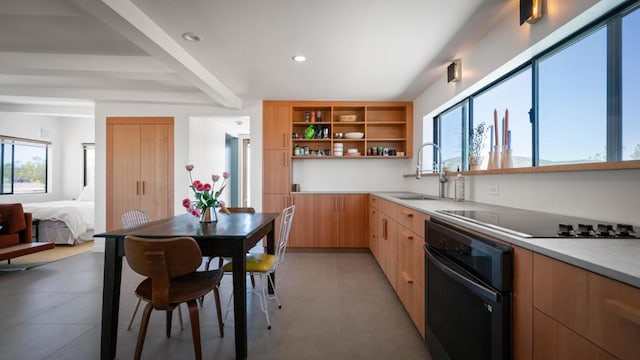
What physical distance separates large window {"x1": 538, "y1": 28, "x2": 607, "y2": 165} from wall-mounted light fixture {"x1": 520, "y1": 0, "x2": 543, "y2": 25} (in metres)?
0.30

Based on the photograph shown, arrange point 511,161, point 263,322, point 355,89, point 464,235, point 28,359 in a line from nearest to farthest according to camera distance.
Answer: point 464,235 < point 28,359 < point 511,161 < point 263,322 < point 355,89

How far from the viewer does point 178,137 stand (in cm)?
445

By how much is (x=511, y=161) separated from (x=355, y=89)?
230cm

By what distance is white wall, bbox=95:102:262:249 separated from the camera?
441 centimetres

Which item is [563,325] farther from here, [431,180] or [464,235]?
[431,180]

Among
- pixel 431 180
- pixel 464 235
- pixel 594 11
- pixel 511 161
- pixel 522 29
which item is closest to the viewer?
pixel 464 235

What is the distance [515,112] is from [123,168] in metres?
5.34

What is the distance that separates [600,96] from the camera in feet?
5.09

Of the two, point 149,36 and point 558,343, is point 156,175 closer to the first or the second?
point 149,36

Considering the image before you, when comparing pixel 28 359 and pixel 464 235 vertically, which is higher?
pixel 464 235

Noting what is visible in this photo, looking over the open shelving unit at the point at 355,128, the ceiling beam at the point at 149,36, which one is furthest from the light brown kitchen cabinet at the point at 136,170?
the open shelving unit at the point at 355,128

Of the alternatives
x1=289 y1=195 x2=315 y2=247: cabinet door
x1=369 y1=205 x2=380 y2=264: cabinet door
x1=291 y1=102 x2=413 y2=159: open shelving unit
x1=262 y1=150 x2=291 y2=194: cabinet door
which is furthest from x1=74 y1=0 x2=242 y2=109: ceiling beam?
x1=369 y1=205 x2=380 y2=264: cabinet door

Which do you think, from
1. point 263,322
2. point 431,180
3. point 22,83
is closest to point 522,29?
point 431,180

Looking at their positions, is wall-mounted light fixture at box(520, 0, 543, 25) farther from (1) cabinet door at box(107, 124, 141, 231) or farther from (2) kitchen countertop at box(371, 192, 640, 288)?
(1) cabinet door at box(107, 124, 141, 231)
